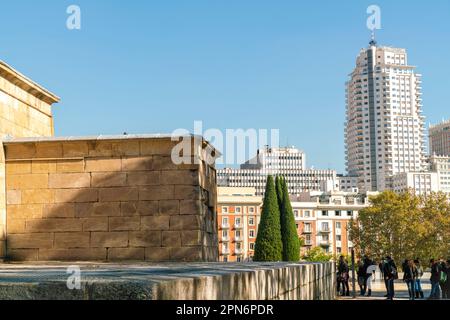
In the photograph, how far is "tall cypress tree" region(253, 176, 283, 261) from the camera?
4634cm

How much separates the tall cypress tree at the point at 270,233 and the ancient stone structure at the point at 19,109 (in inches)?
1231

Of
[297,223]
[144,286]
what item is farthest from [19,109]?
[297,223]

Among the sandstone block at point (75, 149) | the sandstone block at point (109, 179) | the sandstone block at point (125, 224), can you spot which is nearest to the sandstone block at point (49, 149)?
→ the sandstone block at point (75, 149)

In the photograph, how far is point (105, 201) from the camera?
500 inches

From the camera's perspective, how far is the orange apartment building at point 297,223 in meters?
125

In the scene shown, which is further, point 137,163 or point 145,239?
point 137,163

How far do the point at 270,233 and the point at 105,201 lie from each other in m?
35.5

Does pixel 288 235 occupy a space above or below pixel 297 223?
above

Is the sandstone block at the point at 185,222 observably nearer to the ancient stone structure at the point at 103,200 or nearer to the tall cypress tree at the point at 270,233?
the ancient stone structure at the point at 103,200

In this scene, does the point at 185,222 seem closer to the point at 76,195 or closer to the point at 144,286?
the point at 76,195

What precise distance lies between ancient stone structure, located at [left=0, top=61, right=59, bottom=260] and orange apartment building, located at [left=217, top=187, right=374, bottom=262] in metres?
107

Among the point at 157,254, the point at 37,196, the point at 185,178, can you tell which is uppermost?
the point at 185,178

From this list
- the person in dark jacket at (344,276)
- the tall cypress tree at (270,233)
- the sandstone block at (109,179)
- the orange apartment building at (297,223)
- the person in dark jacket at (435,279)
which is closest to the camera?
the sandstone block at (109,179)
